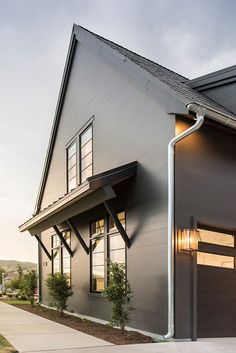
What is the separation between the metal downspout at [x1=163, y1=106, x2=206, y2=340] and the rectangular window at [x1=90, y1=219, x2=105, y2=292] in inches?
129

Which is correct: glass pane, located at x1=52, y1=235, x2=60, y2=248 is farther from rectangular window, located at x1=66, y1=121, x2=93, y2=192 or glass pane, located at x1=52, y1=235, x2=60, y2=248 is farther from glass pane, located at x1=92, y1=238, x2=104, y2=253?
glass pane, located at x1=92, y1=238, x2=104, y2=253

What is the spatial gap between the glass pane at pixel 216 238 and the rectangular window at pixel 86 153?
4233 millimetres

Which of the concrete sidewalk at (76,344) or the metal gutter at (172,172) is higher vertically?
the metal gutter at (172,172)

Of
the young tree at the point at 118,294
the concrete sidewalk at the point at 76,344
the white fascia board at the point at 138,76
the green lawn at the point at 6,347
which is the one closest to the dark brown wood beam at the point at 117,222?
the young tree at the point at 118,294

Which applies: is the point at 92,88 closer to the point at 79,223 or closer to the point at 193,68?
the point at 79,223

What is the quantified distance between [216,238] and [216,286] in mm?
913

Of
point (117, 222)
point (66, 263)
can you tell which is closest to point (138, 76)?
point (117, 222)

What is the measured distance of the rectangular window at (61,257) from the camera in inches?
503

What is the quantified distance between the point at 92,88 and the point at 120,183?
3.75 meters

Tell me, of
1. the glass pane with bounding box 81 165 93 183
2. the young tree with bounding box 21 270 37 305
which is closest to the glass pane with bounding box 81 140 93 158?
the glass pane with bounding box 81 165 93 183

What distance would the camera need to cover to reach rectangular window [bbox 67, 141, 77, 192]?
12781 millimetres

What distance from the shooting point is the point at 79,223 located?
462 inches

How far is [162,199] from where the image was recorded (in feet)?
24.7

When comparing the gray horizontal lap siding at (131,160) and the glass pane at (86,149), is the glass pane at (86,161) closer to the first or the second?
the glass pane at (86,149)
